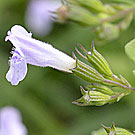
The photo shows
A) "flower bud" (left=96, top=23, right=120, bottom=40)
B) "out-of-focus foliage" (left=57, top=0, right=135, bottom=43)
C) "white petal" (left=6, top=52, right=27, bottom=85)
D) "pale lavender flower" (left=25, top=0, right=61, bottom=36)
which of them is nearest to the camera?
"white petal" (left=6, top=52, right=27, bottom=85)

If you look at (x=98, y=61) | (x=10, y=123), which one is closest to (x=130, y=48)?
(x=98, y=61)

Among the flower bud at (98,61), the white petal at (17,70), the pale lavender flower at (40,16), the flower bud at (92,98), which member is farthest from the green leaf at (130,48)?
the pale lavender flower at (40,16)

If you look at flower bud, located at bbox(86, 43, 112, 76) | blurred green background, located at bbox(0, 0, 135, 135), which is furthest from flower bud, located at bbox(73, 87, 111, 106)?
blurred green background, located at bbox(0, 0, 135, 135)

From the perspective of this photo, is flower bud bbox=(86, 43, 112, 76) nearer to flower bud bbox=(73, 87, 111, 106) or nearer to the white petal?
flower bud bbox=(73, 87, 111, 106)

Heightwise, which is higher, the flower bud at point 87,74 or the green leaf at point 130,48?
the green leaf at point 130,48

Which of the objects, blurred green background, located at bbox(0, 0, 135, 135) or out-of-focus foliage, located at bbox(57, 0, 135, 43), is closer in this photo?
out-of-focus foliage, located at bbox(57, 0, 135, 43)

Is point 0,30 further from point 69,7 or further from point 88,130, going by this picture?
point 69,7

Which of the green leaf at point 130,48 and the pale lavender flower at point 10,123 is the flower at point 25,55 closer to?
the green leaf at point 130,48
